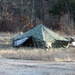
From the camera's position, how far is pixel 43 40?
22984mm

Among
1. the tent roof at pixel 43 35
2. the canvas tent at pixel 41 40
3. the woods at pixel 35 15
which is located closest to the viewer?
the canvas tent at pixel 41 40

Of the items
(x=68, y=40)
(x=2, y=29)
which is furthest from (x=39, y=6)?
(x=68, y=40)

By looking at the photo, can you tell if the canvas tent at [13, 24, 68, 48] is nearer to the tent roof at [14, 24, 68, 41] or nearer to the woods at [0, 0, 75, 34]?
the tent roof at [14, 24, 68, 41]

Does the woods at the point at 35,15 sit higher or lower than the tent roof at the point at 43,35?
lower

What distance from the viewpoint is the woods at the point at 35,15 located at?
1693 inches

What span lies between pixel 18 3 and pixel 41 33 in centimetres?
3019

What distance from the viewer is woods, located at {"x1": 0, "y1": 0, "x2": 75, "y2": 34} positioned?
43.0 m

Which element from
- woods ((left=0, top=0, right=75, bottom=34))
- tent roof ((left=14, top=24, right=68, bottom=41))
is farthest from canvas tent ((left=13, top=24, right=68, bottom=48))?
woods ((left=0, top=0, right=75, bottom=34))

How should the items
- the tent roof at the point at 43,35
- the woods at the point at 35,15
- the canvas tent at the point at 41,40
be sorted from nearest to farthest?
1. the canvas tent at the point at 41,40
2. the tent roof at the point at 43,35
3. the woods at the point at 35,15

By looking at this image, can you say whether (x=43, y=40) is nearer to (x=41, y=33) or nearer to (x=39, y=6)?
(x=41, y=33)

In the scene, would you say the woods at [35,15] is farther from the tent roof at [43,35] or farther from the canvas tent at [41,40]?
the canvas tent at [41,40]

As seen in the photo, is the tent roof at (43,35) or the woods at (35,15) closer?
the tent roof at (43,35)

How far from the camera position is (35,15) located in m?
52.3

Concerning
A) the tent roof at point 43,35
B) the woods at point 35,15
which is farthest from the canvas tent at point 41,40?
the woods at point 35,15
